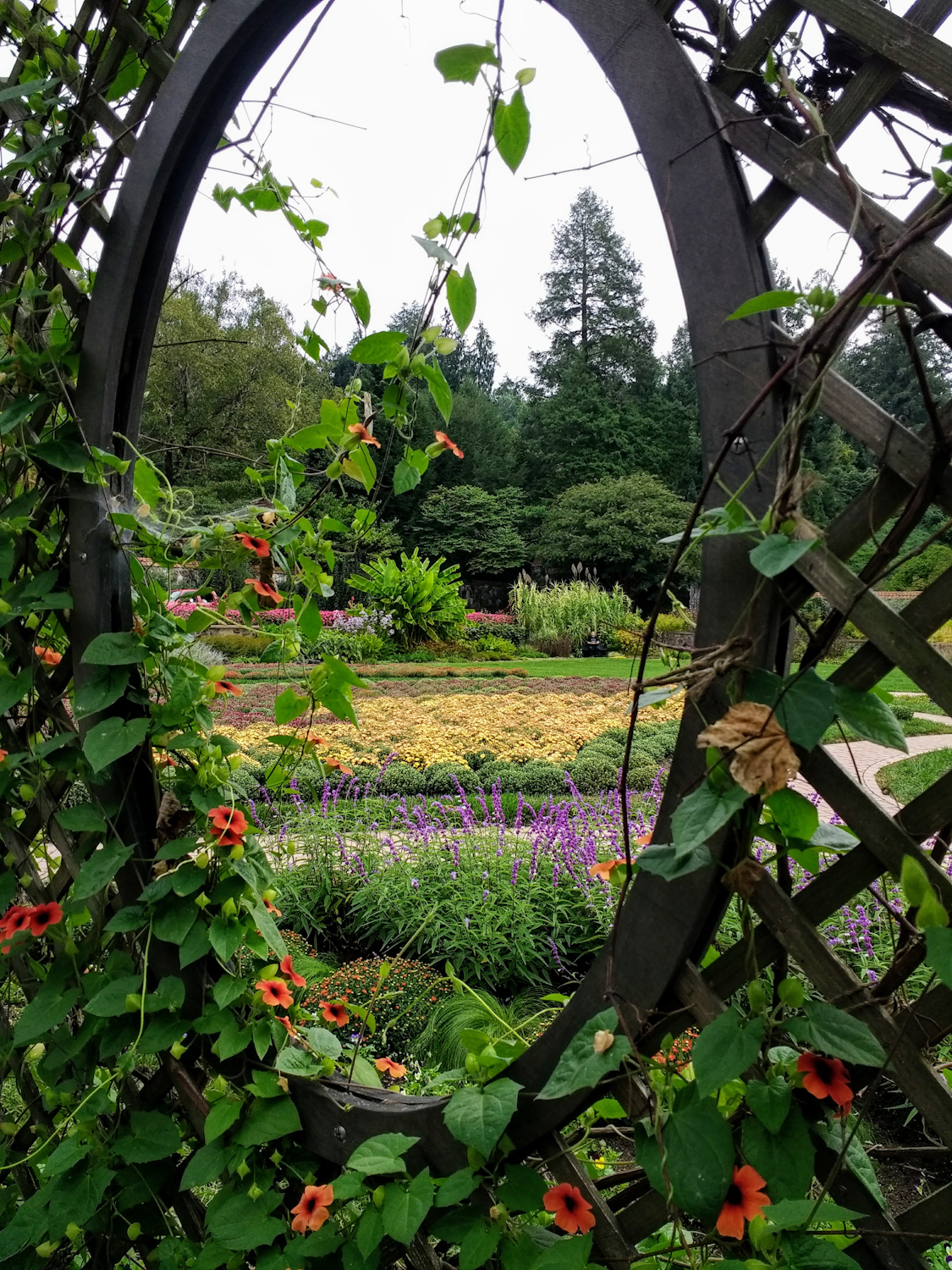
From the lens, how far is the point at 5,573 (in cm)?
113

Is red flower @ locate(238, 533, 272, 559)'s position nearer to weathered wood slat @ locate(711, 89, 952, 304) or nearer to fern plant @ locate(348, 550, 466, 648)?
weathered wood slat @ locate(711, 89, 952, 304)

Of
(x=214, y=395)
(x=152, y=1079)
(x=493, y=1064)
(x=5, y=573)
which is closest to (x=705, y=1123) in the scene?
(x=493, y=1064)

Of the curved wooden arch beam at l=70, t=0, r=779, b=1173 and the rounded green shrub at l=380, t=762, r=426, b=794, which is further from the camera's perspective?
the rounded green shrub at l=380, t=762, r=426, b=794

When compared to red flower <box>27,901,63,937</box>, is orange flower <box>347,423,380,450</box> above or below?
above

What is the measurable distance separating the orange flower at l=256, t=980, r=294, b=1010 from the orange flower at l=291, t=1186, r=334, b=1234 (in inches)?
8.2

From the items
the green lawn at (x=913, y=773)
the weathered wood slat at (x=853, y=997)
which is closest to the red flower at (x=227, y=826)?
the weathered wood slat at (x=853, y=997)

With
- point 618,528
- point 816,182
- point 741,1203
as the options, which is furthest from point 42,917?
point 618,528

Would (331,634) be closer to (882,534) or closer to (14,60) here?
(14,60)

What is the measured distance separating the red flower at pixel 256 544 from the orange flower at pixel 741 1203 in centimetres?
88

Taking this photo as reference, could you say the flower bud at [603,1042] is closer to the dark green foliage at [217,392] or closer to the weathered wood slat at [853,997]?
the weathered wood slat at [853,997]

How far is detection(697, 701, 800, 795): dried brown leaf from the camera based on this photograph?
57 cm

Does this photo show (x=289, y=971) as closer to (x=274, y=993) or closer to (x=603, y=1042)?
(x=274, y=993)

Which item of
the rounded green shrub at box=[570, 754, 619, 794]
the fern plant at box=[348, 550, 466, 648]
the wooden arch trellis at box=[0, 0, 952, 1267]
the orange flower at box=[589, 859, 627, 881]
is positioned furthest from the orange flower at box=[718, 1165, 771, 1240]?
the fern plant at box=[348, 550, 466, 648]

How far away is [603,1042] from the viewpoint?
0.69 metres
